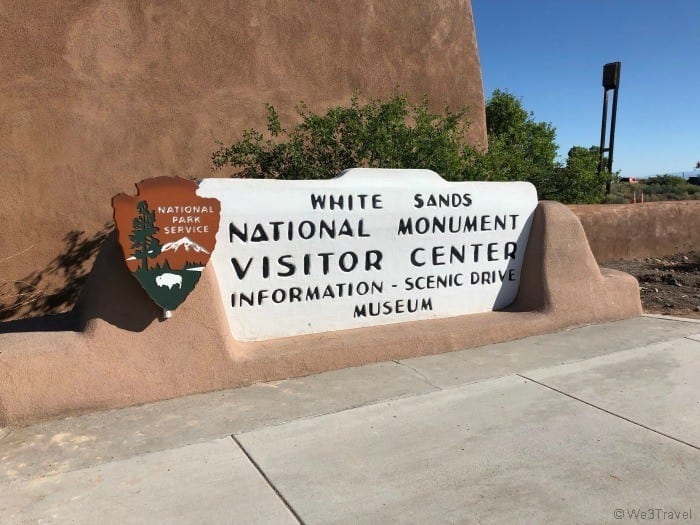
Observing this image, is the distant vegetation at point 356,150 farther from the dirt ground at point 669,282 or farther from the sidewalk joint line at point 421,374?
the dirt ground at point 669,282

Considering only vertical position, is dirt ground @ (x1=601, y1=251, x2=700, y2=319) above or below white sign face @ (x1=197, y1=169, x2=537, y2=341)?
below

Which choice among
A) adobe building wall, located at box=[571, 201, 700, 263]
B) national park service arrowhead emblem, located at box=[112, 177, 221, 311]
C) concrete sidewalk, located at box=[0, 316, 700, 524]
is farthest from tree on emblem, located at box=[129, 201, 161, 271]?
adobe building wall, located at box=[571, 201, 700, 263]

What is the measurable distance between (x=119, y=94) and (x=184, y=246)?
375 centimetres

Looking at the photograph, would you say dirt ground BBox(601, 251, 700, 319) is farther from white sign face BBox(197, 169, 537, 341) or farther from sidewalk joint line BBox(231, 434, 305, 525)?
sidewalk joint line BBox(231, 434, 305, 525)

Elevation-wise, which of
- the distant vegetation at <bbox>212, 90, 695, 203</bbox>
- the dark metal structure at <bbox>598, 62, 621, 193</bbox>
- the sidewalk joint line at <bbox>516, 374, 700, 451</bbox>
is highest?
the dark metal structure at <bbox>598, 62, 621, 193</bbox>

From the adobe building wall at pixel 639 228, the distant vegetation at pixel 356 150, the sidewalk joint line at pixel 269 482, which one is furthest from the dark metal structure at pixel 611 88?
the sidewalk joint line at pixel 269 482

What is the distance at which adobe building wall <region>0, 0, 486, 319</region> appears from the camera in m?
6.57

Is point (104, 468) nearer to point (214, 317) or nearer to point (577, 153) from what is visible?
point (214, 317)

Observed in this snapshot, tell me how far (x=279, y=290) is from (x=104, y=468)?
2.06m

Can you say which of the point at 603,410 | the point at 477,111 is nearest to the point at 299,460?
the point at 603,410

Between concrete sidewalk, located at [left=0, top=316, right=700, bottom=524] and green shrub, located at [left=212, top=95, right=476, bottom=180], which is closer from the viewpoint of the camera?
concrete sidewalk, located at [left=0, top=316, right=700, bottom=524]

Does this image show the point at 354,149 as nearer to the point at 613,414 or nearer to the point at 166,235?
the point at 166,235

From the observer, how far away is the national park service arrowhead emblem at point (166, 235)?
4.14 meters

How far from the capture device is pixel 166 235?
13.9ft
